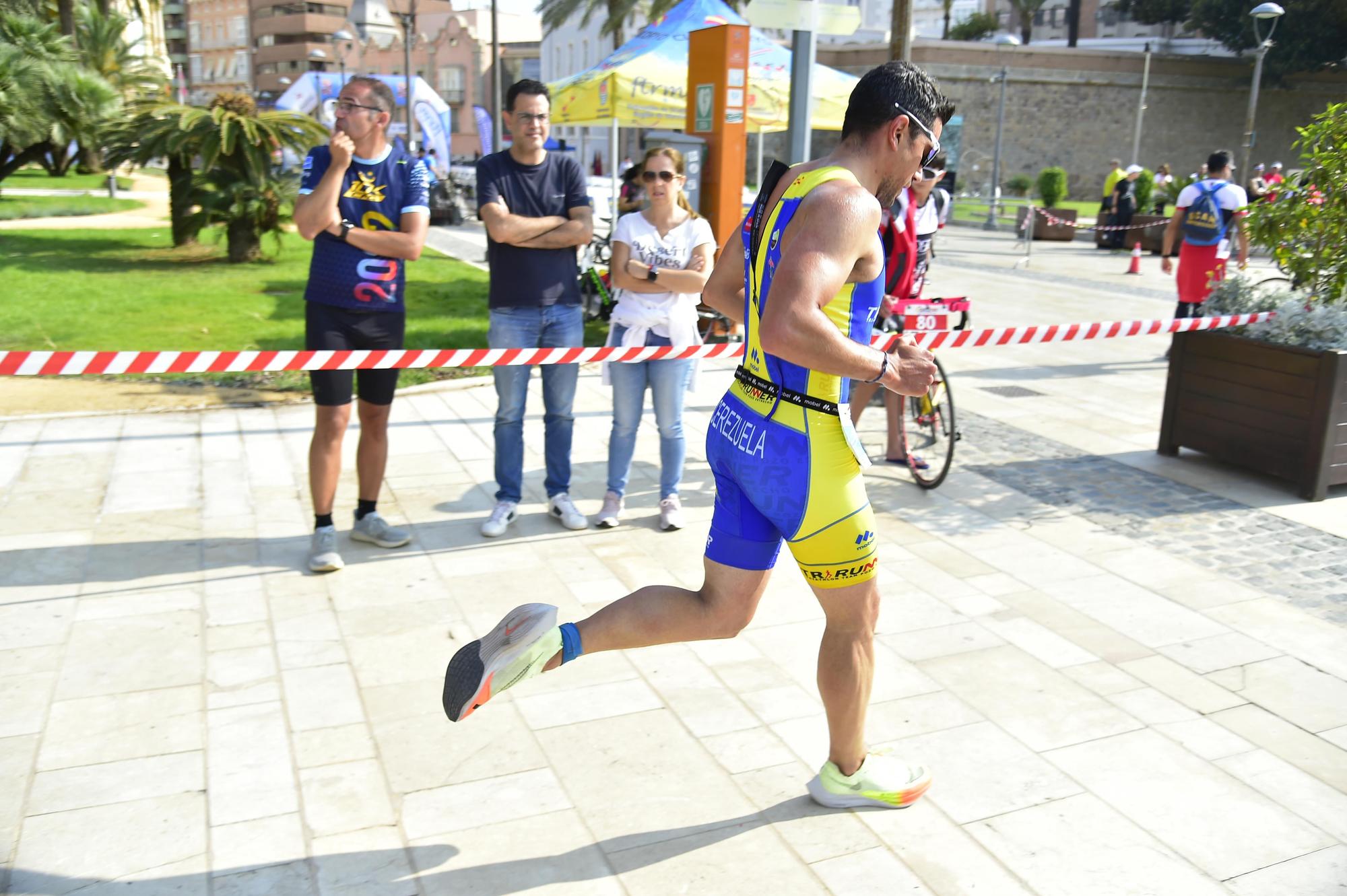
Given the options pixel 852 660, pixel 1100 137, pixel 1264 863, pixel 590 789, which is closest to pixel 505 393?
pixel 590 789

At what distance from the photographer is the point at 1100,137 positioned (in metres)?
50.6

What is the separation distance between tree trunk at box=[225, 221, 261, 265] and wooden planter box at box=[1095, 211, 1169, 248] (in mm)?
17225

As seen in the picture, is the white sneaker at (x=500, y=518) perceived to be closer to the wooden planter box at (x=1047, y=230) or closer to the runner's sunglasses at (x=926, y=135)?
the runner's sunglasses at (x=926, y=135)

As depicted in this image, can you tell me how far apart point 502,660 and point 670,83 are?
449 inches

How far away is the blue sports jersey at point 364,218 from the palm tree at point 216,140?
11.0 metres

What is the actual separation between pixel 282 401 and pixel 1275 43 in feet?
174

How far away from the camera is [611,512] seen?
19.0ft

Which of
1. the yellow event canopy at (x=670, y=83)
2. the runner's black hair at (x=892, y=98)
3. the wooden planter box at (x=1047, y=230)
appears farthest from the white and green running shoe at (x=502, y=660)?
the wooden planter box at (x=1047, y=230)

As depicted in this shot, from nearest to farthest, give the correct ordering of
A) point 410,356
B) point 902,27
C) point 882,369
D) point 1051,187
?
1. point 882,369
2. point 410,356
3. point 902,27
4. point 1051,187

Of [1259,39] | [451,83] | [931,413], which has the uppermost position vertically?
[451,83]

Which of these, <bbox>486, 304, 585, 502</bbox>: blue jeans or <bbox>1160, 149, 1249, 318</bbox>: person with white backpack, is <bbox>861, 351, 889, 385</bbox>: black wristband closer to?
<bbox>486, 304, 585, 502</bbox>: blue jeans

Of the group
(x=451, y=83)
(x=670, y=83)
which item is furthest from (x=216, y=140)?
(x=451, y=83)

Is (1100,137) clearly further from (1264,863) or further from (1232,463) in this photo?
(1264,863)

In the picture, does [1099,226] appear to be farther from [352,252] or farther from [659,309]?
[352,252]
